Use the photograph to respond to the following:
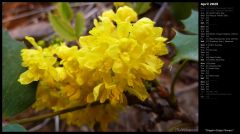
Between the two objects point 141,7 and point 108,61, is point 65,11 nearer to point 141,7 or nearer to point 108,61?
point 141,7

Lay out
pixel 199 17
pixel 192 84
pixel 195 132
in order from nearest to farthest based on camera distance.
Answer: pixel 199 17
pixel 195 132
pixel 192 84

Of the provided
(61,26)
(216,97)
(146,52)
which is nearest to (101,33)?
(146,52)

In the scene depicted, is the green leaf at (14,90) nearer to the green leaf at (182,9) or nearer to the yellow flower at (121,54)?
the yellow flower at (121,54)

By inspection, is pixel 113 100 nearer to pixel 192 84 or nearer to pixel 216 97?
pixel 216 97

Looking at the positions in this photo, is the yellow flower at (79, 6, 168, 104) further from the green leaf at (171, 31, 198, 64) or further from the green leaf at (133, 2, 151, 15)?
the green leaf at (133, 2, 151, 15)

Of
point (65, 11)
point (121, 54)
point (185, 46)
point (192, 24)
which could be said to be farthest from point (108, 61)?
point (65, 11)

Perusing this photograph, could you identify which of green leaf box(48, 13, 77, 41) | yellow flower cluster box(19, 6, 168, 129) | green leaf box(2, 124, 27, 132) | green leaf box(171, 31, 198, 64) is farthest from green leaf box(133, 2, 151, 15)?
green leaf box(2, 124, 27, 132)
